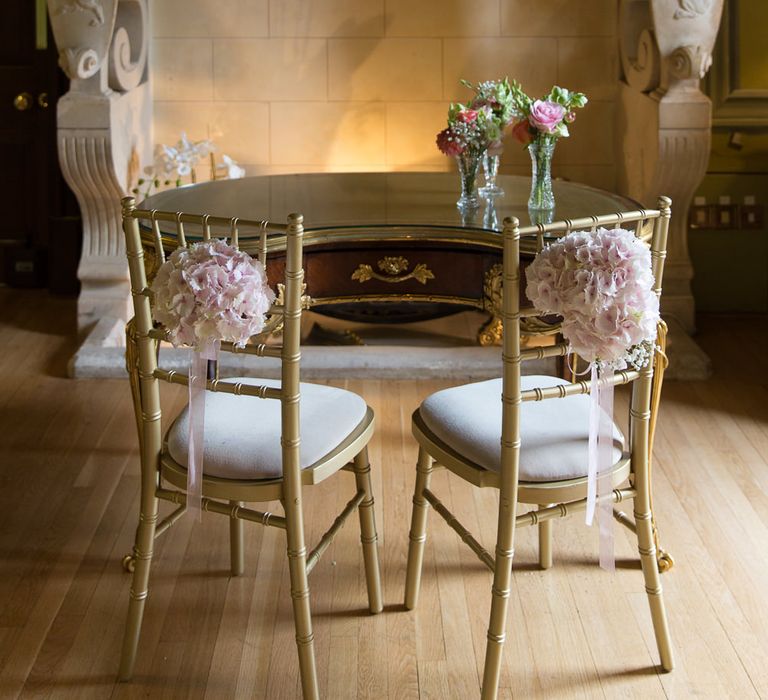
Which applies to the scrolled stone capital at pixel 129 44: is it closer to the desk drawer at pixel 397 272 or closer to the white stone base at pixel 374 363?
the white stone base at pixel 374 363

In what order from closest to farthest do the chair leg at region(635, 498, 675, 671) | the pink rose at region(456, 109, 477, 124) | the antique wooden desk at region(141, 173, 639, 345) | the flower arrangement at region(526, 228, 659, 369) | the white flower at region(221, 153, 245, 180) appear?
the flower arrangement at region(526, 228, 659, 369) < the chair leg at region(635, 498, 675, 671) < the antique wooden desk at region(141, 173, 639, 345) < the pink rose at region(456, 109, 477, 124) < the white flower at region(221, 153, 245, 180)

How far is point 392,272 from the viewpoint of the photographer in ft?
9.97

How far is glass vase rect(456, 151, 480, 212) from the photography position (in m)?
3.13

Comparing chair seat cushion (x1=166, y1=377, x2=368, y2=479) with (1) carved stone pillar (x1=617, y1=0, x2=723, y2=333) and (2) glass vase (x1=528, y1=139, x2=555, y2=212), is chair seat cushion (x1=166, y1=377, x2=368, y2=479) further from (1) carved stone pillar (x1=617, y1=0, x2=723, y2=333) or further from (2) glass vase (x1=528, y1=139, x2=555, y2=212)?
(1) carved stone pillar (x1=617, y1=0, x2=723, y2=333)

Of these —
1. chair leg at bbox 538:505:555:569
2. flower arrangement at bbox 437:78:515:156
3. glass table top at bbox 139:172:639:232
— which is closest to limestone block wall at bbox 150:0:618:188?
glass table top at bbox 139:172:639:232

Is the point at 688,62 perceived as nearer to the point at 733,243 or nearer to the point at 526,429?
the point at 733,243

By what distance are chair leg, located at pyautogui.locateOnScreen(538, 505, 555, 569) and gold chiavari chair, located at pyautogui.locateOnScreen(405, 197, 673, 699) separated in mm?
333

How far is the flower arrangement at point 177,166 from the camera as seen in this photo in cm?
462

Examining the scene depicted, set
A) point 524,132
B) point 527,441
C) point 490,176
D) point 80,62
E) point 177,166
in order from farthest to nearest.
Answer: point 177,166, point 80,62, point 490,176, point 524,132, point 527,441

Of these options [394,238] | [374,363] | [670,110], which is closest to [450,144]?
[394,238]

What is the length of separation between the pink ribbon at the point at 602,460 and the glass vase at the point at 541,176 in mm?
987

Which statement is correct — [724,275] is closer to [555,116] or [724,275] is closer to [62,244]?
[555,116]

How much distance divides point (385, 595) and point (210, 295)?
960 millimetres

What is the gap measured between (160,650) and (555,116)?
63.1 inches
